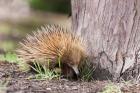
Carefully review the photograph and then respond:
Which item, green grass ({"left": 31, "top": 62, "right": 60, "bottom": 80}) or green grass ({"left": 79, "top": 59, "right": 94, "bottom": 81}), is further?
green grass ({"left": 79, "top": 59, "right": 94, "bottom": 81})

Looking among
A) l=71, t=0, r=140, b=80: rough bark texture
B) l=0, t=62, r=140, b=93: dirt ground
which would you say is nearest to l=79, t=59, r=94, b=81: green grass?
l=71, t=0, r=140, b=80: rough bark texture

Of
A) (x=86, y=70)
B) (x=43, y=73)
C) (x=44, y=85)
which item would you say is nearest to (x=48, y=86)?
(x=44, y=85)

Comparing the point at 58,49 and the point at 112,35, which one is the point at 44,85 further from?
the point at 112,35

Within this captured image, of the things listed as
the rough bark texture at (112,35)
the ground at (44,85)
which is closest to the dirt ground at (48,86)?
the ground at (44,85)

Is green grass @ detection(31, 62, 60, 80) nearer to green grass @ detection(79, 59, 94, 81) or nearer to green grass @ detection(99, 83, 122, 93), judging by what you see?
green grass @ detection(79, 59, 94, 81)

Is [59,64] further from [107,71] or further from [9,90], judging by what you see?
[9,90]
